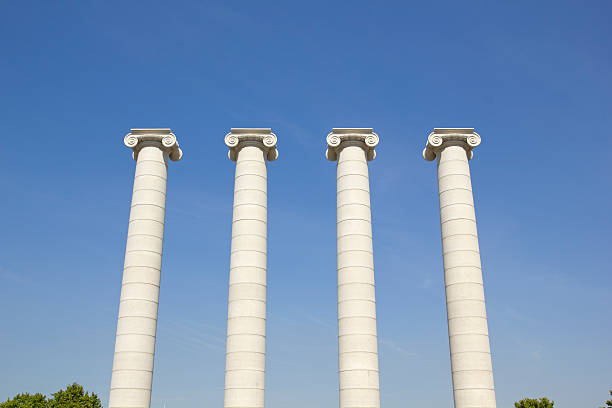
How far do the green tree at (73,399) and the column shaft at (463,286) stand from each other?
88.0 meters

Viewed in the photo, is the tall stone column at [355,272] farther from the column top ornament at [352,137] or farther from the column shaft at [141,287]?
the column shaft at [141,287]

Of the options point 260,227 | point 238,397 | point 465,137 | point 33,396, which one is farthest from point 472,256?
point 33,396

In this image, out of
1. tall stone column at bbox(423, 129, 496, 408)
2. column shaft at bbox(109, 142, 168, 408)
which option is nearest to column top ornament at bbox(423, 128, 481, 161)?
tall stone column at bbox(423, 129, 496, 408)

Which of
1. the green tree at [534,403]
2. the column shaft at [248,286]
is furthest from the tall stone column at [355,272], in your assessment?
the green tree at [534,403]

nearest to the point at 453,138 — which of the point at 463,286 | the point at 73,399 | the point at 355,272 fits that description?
the point at 463,286

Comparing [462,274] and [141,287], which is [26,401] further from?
[462,274]

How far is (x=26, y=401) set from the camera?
105562mm

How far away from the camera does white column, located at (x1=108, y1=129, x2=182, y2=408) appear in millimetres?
51250

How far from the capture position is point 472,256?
2191 inches

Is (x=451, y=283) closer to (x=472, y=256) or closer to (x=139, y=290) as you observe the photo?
(x=472, y=256)

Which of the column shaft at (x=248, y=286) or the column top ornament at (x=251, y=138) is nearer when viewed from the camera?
the column shaft at (x=248, y=286)

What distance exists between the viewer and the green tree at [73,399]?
361 ft

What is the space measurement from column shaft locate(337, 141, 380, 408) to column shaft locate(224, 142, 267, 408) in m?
8.10

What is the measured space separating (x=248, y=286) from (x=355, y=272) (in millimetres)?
10987
